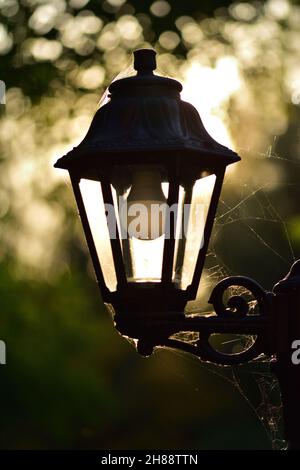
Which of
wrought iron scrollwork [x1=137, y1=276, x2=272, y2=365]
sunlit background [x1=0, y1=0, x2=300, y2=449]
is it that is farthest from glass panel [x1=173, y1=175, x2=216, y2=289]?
sunlit background [x1=0, y1=0, x2=300, y2=449]

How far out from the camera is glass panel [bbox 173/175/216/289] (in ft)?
13.3

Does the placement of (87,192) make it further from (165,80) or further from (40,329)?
(40,329)

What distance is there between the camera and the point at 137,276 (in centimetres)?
407

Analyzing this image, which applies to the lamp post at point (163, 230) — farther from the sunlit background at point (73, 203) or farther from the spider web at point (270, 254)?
the sunlit background at point (73, 203)

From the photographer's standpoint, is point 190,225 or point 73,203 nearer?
point 190,225

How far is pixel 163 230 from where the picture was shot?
13.1 ft

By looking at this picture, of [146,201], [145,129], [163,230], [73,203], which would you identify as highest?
[73,203]

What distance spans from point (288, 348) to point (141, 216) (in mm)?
661

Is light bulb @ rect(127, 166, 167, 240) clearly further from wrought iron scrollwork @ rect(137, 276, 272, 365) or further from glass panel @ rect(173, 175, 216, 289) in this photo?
wrought iron scrollwork @ rect(137, 276, 272, 365)

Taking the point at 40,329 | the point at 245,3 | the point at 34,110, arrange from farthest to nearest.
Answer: the point at 40,329 → the point at 34,110 → the point at 245,3

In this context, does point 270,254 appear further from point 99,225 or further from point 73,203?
point 99,225

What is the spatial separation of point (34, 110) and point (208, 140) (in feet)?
44.5

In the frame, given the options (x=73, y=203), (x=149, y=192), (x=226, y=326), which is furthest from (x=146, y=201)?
(x=73, y=203)
